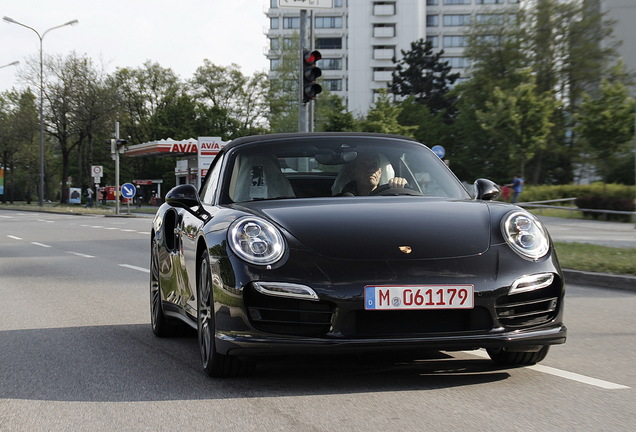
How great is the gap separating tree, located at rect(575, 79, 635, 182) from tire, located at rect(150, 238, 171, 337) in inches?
1382

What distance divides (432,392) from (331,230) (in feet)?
3.08

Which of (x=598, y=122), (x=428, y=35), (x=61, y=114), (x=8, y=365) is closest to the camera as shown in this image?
(x=8, y=365)

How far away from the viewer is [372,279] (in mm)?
4746

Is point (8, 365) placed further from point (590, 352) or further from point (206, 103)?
point (206, 103)

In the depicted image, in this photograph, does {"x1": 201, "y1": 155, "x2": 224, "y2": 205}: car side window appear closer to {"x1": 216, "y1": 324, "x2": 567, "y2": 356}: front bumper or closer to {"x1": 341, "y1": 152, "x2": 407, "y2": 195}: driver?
{"x1": 341, "y1": 152, "x2": 407, "y2": 195}: driver

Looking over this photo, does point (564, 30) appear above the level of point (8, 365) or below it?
above

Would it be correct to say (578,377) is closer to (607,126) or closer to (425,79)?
(607,126)

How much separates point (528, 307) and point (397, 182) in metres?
1.47

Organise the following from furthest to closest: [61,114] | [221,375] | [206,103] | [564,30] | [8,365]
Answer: [206,103] → [61,114] → [564,30] → [8,365] → [221,375]

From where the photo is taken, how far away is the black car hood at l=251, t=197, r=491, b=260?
192 inches

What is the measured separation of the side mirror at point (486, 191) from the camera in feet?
20.0

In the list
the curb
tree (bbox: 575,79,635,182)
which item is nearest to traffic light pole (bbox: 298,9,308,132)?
the curb

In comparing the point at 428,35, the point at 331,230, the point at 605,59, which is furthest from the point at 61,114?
the point at 331,230

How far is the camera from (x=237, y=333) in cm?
488
